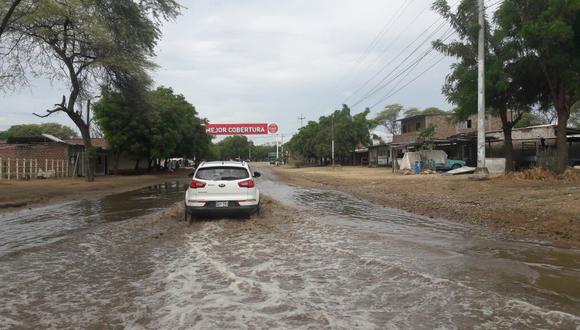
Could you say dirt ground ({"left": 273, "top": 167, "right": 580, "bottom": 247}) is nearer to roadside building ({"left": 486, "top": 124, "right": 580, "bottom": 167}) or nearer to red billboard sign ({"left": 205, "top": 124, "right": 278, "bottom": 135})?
roadside building ({"left": 486, "top": 124, "right": 580, "bottom": 167})

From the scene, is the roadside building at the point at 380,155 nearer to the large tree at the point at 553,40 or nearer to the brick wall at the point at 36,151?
the large tree at the point at 553,40

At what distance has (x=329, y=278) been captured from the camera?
21.7 feet

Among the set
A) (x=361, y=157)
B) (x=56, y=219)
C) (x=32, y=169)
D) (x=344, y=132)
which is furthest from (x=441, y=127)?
(x=56, y=219)

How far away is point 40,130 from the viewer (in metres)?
84.6

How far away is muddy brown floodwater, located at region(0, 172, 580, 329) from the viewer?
5.04m

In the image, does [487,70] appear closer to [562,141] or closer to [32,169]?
[562,141]

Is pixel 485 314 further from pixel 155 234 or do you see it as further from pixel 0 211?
pixel 0 211

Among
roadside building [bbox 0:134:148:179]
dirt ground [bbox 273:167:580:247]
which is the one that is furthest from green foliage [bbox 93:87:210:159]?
dirt ground [bbox 273:167:580:247]

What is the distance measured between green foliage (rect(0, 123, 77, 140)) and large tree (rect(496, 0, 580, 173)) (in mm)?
74189

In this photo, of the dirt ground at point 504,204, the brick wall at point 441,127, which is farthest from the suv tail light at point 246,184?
the brick wall at point 441,127

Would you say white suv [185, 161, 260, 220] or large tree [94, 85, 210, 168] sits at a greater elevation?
large tree [94, 85, 210, 168]

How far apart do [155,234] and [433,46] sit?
20.2 metres

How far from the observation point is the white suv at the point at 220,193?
11602 mm

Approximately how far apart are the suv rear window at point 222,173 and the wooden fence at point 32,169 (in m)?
26.0
